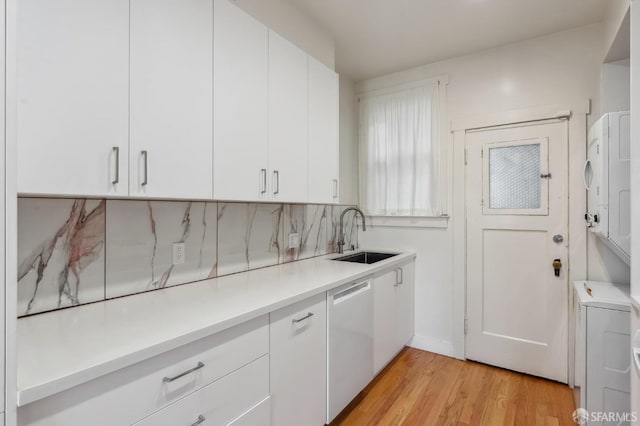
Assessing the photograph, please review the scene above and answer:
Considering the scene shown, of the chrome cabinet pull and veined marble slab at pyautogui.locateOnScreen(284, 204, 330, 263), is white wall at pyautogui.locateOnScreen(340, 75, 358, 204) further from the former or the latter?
the chrome cabinet pull

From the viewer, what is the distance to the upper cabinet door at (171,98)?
1.22 meters

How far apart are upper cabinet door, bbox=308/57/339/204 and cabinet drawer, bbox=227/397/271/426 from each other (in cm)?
120

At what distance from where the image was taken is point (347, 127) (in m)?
3.29

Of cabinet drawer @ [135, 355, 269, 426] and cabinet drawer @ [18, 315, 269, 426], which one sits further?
cabinet drawer @ [135, 355, 269, 426]

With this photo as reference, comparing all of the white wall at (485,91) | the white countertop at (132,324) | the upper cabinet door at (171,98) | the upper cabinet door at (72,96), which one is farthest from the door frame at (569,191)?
the upper cabinet door at (72,96)

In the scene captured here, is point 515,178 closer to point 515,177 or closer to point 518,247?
point 515,177

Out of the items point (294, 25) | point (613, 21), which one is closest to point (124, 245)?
point (294, 25)

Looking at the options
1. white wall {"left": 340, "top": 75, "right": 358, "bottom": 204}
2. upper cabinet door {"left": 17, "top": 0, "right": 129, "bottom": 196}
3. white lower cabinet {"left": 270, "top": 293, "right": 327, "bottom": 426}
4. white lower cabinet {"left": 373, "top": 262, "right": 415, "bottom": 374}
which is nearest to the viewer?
upper cabinet door {"left": 17, "top": 0, "right": 129, "bottom": 196}

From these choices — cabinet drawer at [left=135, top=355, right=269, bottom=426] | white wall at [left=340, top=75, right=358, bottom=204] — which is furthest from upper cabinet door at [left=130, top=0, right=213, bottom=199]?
white wall at [left=340, top=75, right=358, bottom=204]

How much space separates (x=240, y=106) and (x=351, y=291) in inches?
49.3

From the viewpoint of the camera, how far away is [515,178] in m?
2.62

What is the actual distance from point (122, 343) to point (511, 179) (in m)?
2.79

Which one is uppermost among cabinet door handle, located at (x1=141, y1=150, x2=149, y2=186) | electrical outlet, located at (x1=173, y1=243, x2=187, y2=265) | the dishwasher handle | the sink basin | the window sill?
cabinet door handle, located at (x1=141, y1=150, x2=149, y2=186)

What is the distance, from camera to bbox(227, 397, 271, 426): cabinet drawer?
1.25 meters
